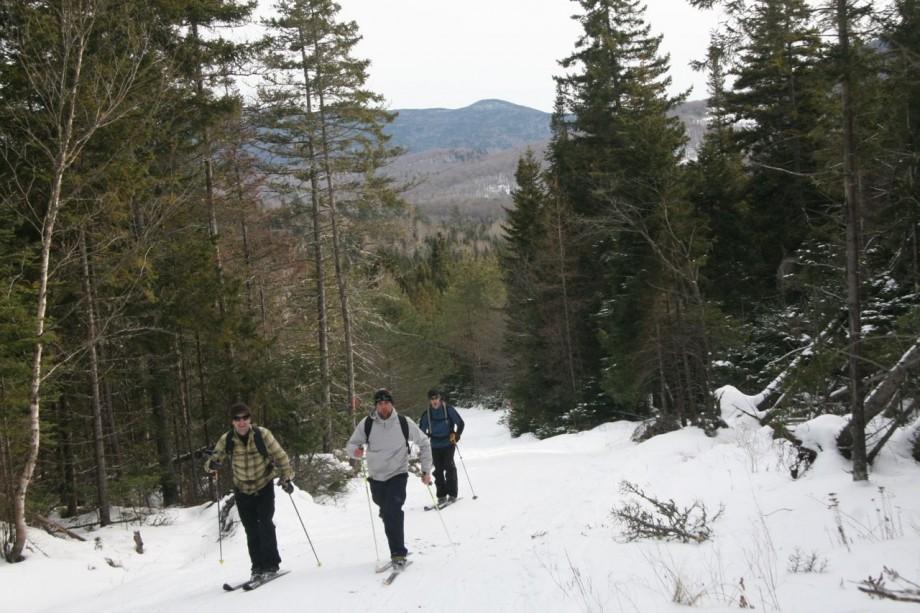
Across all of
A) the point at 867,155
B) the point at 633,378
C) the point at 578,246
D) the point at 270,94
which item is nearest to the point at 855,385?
the point at 867,155

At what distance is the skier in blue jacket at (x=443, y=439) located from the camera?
11.4 m

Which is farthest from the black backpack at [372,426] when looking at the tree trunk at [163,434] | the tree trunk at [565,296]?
the tree trunk at [565,296]

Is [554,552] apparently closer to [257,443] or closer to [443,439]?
[257,443]

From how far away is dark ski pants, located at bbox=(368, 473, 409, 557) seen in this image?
281 inches

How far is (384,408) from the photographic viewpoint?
24.6ft

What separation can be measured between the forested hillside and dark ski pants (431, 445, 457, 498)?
374 centimetres

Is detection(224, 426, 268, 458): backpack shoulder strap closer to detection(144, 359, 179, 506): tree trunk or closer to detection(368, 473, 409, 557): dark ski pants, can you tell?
detection(368, 473, 409, 557): dark ski pants

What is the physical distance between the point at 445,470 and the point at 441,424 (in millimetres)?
902

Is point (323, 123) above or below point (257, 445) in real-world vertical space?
above

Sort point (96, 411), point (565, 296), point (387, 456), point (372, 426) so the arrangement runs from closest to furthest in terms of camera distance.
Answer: point (387, 456)
point (372, 426)
point (96, 411)
point (565, 296)

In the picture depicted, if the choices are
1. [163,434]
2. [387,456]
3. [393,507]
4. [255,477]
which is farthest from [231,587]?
[163,434]

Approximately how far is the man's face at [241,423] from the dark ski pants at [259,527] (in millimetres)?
703

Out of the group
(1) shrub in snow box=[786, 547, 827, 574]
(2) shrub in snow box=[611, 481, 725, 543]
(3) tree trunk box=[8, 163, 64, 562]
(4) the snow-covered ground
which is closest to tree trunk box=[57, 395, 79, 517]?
(4) the snow-covered ground

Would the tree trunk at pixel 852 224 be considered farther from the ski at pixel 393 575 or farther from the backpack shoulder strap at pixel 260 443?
the backpack shoulder strap at pixel 260 443
